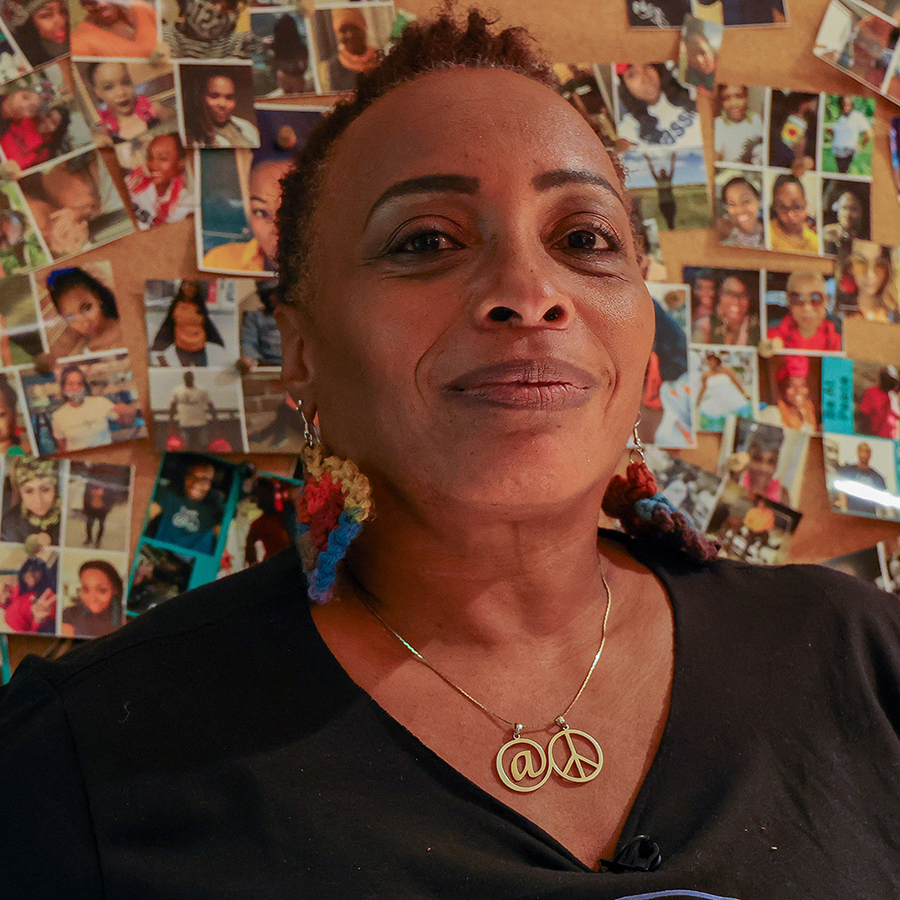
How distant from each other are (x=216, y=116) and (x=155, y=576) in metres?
0.62

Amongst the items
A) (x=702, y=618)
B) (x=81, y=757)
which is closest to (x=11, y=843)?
(x=81, y=757)

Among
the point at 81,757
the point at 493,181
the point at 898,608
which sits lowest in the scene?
the point at 898,608

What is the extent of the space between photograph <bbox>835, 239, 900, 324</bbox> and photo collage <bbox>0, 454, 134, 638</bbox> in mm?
1120

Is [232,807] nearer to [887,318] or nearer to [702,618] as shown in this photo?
[702,618]

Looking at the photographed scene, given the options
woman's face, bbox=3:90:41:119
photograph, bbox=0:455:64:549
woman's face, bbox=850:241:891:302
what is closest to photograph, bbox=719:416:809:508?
woman's face, bbox=850:241:891:302

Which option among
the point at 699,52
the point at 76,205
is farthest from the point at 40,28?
the point at 699,52

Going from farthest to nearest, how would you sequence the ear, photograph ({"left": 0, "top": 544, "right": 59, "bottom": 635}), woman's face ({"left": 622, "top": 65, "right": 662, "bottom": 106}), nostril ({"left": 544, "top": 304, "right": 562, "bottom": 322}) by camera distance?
woman's face ({"left": 622, "top": 65, "right": 662, "bottom": 106})
photograph ({"left": 0, "top": 544, "right": 59, "bottom": 635})
the ear
nostril ({"left": 544, "top": 304, "right": 562, "bottom": 322})

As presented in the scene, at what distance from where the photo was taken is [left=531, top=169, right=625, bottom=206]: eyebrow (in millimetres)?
883

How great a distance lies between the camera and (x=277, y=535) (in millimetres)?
1214

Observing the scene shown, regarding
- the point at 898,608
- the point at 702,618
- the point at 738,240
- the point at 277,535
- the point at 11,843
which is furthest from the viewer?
the point at 738,240

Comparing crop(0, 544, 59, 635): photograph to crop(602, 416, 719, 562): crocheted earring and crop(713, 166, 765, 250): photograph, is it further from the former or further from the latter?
crop(713, 166, 765, 250): photograph

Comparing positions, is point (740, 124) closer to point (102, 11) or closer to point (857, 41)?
point (857, 41)

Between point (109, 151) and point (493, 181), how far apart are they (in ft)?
1.93

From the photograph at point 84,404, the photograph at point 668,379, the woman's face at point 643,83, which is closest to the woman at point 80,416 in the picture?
the photograph at point 84,404
